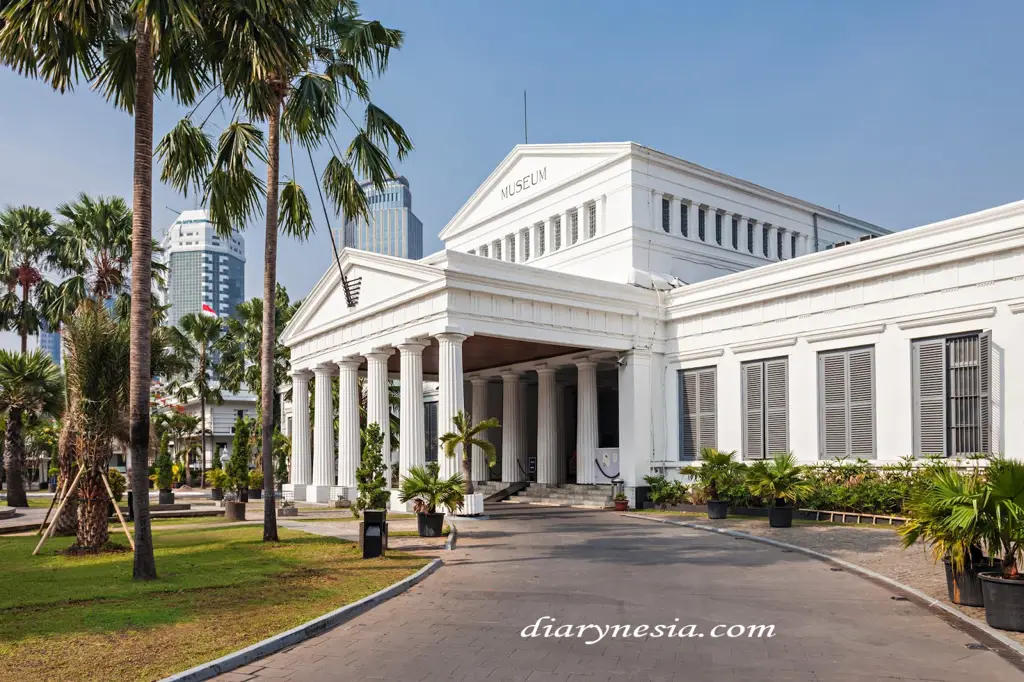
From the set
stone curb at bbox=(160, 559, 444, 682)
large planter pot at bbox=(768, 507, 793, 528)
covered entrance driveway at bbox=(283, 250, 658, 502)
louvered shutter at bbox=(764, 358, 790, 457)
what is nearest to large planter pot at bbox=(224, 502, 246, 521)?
covered entrance driveway at bbox=(283, 250, 658, 502)

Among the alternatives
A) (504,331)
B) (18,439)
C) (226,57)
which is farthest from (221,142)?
(18,439)

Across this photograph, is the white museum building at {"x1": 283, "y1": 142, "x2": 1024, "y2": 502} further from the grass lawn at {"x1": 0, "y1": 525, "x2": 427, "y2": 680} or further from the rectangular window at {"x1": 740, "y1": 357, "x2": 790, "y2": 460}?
the grass lawn at {"x1": 0, "y1": 525, "x2": 427, "y2": 680}

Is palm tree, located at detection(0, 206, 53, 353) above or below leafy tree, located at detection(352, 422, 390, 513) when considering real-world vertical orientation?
above

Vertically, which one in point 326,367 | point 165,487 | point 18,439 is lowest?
point 165,487

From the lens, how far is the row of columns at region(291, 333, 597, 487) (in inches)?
1100

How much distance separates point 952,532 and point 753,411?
61.5ft

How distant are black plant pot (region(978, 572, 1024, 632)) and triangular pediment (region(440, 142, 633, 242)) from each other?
28.1 metres

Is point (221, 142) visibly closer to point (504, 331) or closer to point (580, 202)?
point (504, 331)

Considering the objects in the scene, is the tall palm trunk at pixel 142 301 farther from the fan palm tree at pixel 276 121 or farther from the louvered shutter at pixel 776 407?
the louvered shutter at pixel 776 407

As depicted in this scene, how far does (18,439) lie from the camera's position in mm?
35844

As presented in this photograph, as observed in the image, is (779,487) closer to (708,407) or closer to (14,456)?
(708,407)

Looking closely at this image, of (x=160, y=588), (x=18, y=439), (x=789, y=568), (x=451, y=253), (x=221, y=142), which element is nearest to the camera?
(x=160, y=588)

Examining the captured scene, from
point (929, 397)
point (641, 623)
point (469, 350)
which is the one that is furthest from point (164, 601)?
point (469, 350)

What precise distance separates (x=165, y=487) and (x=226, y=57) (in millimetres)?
28986
